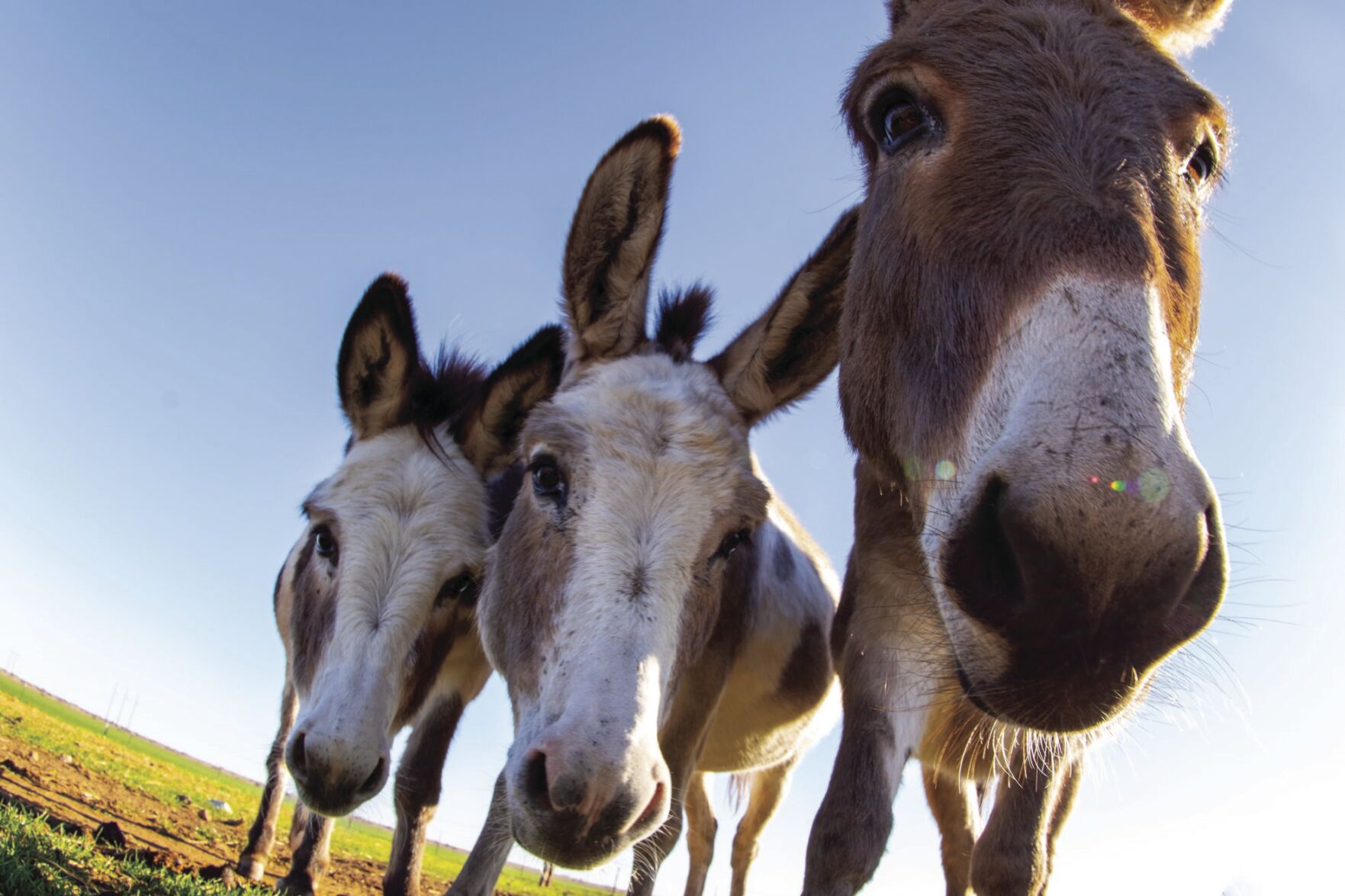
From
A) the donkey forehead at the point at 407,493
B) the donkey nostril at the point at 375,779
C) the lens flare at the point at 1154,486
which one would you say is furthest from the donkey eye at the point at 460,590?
the lens flare at the point at 1154,486

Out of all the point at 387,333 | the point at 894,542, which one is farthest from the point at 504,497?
the point at 894,542

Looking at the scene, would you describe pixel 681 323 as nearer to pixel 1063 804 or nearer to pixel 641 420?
pixel 641 420

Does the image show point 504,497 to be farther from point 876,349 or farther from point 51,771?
point 51,771

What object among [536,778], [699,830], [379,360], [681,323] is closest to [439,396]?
[379,360]

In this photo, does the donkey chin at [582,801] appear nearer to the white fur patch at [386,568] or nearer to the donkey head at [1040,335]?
the donkey head at [1040,335]

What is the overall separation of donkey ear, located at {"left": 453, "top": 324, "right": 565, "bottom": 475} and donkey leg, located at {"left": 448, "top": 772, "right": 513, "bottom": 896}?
1.79 meters

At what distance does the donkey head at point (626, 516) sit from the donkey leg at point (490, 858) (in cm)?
82

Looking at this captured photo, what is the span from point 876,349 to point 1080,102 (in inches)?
35.2

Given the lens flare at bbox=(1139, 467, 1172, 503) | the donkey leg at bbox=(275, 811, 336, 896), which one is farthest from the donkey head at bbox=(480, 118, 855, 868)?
the donkey leg at bbox=(275, 811, 336, 896)

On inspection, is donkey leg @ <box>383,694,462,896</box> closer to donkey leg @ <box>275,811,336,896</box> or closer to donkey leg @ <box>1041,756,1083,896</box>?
donkey leg @ <box>275,811,336,896</box>

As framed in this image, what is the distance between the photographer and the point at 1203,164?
9.18 feet

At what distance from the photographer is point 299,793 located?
134 inches

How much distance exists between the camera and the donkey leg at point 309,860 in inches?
189

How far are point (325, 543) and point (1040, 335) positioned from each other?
351cm
